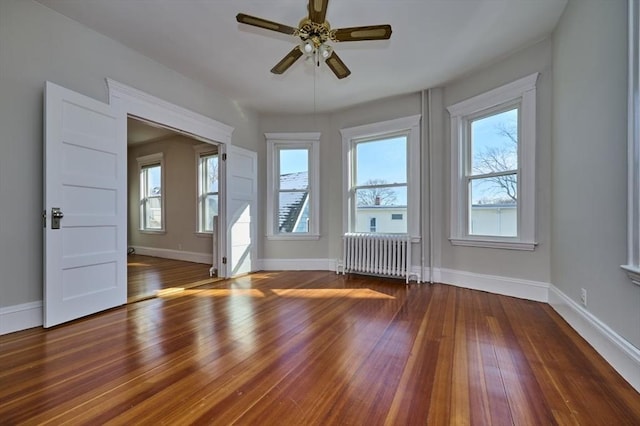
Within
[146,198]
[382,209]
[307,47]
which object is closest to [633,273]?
[307,47]

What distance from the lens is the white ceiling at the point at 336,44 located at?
254 cm

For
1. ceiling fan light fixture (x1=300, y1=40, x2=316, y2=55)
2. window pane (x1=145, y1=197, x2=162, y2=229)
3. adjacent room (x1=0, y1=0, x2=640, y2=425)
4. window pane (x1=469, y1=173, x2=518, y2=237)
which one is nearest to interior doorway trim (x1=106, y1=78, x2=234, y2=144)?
adjacent room (x1=0, y1=0, x2=640, y2=425)

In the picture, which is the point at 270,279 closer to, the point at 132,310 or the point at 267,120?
the point at 132,310

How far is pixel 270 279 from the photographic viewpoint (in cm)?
432

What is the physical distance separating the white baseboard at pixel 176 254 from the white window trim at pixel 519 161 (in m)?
4.68

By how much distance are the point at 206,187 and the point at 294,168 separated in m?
2.18

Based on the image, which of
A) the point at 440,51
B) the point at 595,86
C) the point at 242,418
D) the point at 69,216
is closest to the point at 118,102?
the point at 69,216

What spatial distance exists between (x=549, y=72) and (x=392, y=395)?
11.6 ft

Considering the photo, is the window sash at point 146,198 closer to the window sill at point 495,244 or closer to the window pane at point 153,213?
the window pane at point 153,213

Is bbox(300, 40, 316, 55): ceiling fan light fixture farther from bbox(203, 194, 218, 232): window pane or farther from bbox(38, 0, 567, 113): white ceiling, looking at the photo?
bbox(203, 194, 218, 232): window pane

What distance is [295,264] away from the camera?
200 inches

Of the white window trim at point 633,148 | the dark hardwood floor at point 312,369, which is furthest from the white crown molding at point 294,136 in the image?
the white window trim at point 633,148

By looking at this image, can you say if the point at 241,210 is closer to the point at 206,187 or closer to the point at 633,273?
the point at 206,187

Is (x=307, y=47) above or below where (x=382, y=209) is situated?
above
